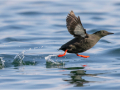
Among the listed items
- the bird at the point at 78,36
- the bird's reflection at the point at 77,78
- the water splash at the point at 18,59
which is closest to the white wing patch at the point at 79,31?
the bird at the point at 78,36

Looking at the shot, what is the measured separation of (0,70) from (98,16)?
1332 cm

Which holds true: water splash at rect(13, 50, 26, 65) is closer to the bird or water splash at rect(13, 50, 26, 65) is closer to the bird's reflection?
the bird's reflection

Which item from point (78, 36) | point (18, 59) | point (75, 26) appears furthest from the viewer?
point (18, 59)

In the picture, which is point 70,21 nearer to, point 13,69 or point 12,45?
point 13,69

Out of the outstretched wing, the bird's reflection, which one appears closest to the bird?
the outstretched wing

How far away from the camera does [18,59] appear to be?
10.8 m

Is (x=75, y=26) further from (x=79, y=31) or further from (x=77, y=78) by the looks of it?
(x=77, y=78)

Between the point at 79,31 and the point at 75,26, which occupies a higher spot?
the point at 75,26

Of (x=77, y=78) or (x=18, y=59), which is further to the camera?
(x=18, y=59)

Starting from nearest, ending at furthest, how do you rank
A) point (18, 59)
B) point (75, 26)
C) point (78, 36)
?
point (75, 26)
point (78, 36)
point (18, 59)

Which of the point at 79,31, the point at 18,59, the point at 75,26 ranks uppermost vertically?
the point at 75,26

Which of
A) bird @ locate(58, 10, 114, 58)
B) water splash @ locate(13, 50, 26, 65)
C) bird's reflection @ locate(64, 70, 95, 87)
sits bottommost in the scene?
bird's reflection @ locate(64, 70, 95, 87)

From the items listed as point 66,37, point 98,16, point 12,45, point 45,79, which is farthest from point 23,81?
point 98,16

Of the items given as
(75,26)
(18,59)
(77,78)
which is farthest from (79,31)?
(18,59)
